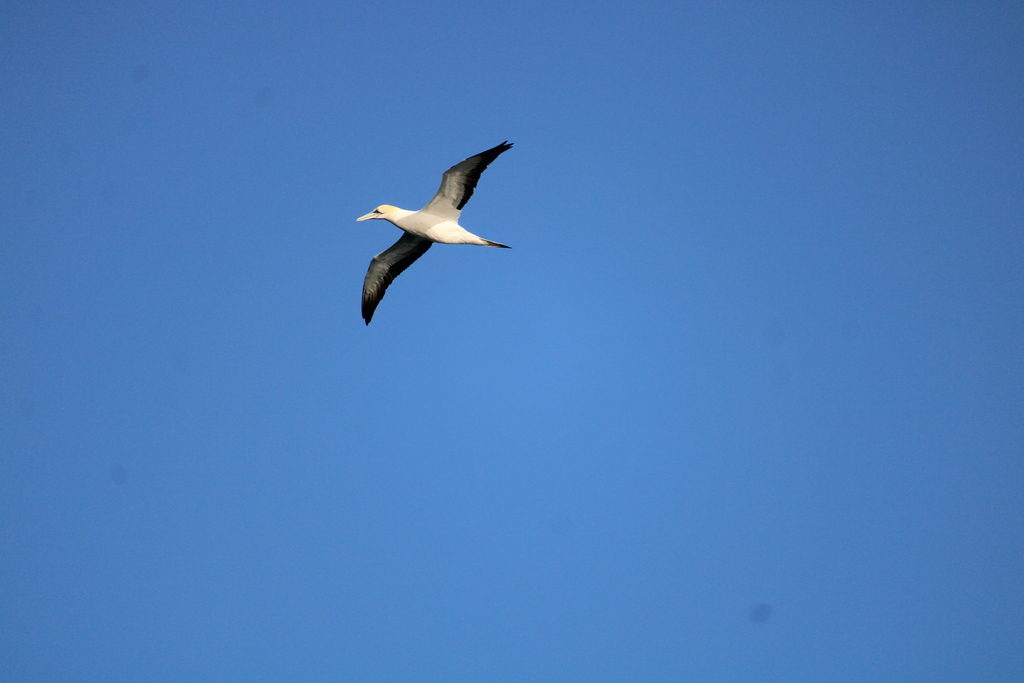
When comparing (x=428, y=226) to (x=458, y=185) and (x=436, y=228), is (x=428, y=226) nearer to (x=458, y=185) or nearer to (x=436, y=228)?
(x=436, y=228)

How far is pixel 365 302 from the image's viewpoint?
22594 millimetres

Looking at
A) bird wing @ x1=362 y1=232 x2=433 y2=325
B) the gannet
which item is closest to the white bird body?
the gannet

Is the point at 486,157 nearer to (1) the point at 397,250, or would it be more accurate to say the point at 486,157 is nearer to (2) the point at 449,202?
(2) the point at 449,202

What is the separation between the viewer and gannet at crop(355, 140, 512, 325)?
19.8m

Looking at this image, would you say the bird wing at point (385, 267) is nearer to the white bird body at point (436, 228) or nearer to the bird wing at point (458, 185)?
the white bird body at point (436, 228)

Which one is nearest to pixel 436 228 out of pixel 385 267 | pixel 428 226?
pixel 428 226

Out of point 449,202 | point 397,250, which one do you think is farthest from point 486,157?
point 397,250

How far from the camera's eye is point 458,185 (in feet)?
65.9

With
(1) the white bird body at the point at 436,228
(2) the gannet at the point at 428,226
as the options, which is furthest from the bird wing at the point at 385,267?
(1) the white bird body at the point at 436,228

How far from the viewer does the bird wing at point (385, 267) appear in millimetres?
22328

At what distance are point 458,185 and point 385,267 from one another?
151 inches

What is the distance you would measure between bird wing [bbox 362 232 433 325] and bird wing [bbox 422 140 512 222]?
5.73 feet

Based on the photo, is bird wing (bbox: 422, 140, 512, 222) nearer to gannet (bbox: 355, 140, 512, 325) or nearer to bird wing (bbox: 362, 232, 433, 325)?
gannet (bbox: 355, 140, 512, 325)

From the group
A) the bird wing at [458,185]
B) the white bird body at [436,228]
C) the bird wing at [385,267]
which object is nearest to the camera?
the bird wing at [458,185]
